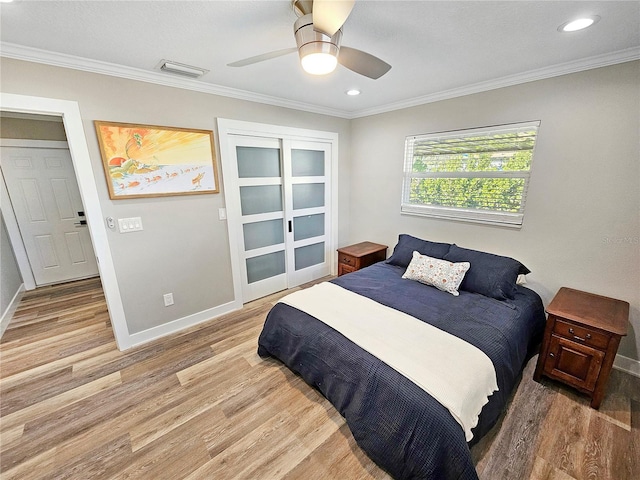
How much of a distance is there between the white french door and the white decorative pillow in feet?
5.18

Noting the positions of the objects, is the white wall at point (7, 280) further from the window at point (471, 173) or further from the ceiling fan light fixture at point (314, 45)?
the window at point (471, 173)

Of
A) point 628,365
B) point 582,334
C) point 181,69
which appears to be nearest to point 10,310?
point 181,69

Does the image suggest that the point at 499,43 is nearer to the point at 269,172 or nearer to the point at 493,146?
the point at 493,146

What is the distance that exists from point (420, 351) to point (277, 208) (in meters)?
2.37

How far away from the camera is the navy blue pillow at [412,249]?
273 centimetres

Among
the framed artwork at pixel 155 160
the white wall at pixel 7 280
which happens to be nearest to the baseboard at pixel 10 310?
the white wall at pixel 7 280

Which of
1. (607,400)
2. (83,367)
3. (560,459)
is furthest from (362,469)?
(83,367)

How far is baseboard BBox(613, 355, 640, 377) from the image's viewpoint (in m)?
2.03

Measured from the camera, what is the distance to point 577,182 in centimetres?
211

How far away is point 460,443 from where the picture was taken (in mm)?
1165

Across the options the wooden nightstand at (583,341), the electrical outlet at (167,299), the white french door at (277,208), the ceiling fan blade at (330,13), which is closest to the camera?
the ceiling fan blade at (330,13)

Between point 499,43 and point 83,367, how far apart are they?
4.04 metres

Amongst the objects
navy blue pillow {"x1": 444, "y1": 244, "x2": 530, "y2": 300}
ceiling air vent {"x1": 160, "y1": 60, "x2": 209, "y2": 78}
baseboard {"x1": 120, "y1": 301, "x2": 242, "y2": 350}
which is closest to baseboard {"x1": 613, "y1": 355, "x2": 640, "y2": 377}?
navy blue pillow {"x1": 444, "y1": 244, "x2": 530, "y2": 300}

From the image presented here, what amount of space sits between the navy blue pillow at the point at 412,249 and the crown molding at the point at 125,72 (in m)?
2.10
